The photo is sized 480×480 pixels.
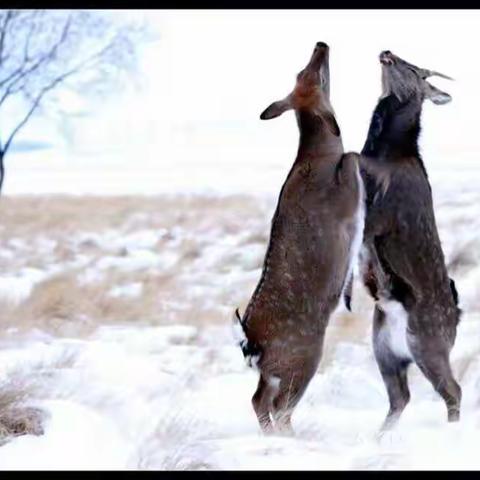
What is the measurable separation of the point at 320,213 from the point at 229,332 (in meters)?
1.28

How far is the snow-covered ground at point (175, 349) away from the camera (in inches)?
148

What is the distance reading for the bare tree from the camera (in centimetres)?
461

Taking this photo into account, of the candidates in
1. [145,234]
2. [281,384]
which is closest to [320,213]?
[281,384]

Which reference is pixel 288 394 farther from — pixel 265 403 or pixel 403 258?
pixel 403 258

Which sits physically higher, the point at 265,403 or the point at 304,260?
the point at 304,260

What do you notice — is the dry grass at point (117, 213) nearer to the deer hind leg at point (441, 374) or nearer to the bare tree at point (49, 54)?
the bare tree at point (49, 54)

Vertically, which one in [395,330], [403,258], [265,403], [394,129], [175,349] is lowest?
[175,349]

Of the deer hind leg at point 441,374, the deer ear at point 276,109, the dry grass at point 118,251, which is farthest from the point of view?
the dry grass at point 118,251

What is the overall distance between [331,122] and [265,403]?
1.16 metres

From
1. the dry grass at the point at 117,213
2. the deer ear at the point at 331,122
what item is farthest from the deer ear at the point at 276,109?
the dry grass at the point at 117,213

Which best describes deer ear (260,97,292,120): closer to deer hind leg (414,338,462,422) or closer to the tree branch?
deer hind leg (414,338,462,422)

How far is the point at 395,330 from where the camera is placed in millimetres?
3932

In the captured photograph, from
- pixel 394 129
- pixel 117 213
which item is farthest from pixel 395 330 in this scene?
pixel 117 213
